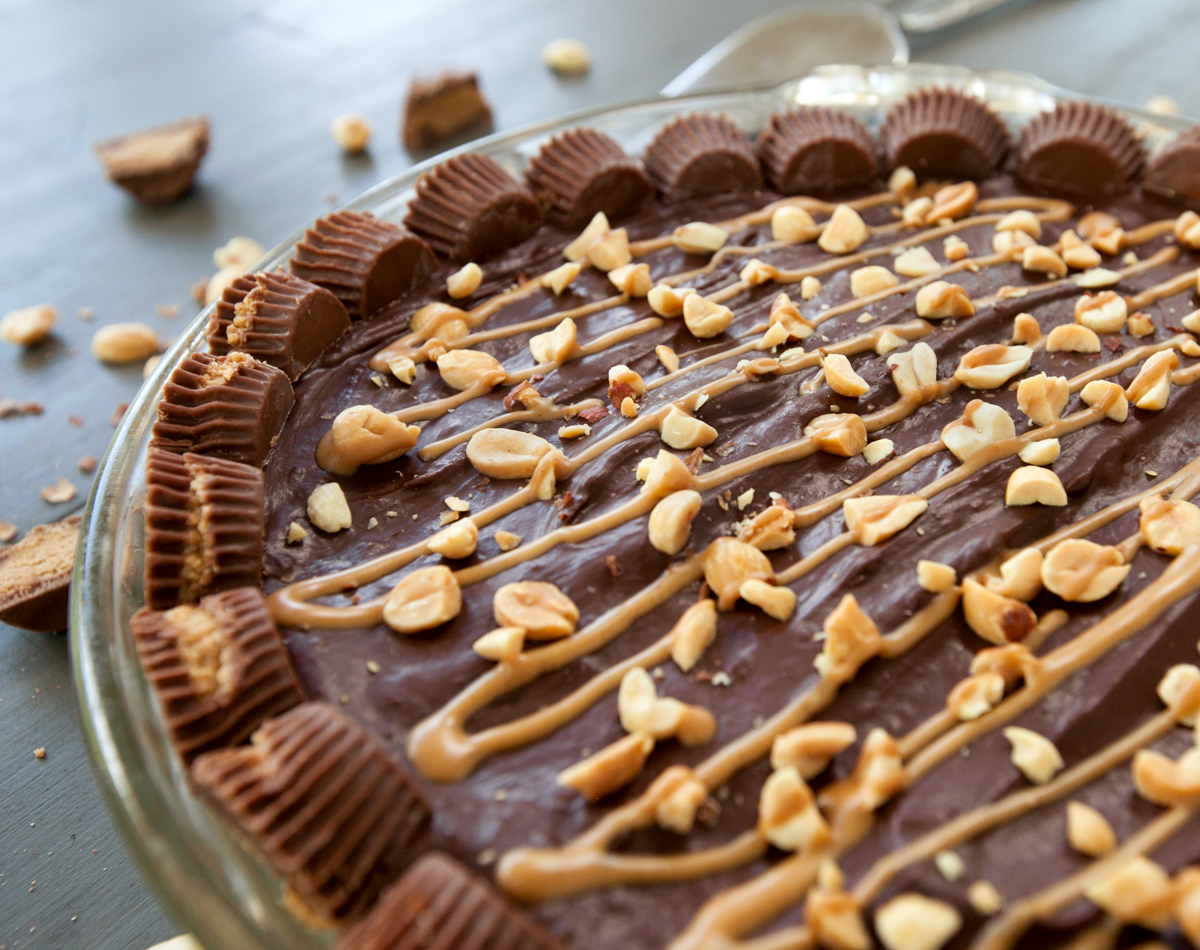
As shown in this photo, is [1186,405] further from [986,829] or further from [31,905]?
[31,905]

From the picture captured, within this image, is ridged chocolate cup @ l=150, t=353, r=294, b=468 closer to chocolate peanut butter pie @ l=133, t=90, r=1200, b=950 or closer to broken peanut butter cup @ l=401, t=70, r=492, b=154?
chocolate peanut butter pie @ l=133, t=90, r=1200, b=950

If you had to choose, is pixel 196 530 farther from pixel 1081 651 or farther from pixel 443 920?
pixel 1081 651

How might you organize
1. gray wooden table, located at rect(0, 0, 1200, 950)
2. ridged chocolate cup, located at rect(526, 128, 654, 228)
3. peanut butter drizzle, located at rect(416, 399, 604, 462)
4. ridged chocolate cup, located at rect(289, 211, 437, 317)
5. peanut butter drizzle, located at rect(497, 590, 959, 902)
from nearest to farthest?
peanut butter drizzle, located at rect(497, 590, 959, 902), peanut butter drizzle, located at rect(416, 399, 604, 462), ridged chocolate cup, located at rect(289, 211, 437, 317), ridged chocolate cup, located at rect(526, 128, 654, 228), gray wooden table, located at rect(0, 0, 1200, 950)

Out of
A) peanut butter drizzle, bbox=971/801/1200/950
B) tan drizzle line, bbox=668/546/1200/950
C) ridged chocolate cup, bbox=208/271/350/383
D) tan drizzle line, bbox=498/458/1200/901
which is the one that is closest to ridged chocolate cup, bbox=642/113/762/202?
ridged chocolate cup, bbox=208/271/350/383

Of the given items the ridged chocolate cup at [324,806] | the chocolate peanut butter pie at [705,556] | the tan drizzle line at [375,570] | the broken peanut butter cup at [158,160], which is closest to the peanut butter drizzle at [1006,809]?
the chocolate peanut butter pie at [705,556]

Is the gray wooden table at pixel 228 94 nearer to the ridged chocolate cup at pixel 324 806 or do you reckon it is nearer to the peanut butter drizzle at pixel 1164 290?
the ridged chocolate cup at pixel 324 806
